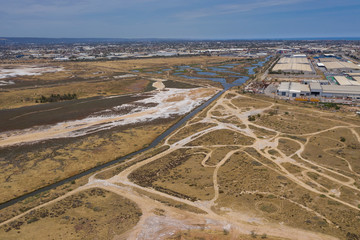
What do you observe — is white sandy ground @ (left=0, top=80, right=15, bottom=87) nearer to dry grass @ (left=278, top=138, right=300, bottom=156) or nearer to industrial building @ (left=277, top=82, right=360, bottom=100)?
industrial building @ (left=277, top=82, right=360, bottom=100)

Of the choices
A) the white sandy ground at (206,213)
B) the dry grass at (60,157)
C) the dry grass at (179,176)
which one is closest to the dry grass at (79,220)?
the white sandy ground at (206,213)

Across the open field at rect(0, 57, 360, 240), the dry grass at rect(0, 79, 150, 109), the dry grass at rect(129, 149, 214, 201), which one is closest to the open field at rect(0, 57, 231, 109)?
the dry grass at rect(0, 79, 150, 109)

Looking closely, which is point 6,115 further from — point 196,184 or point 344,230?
point 344,230

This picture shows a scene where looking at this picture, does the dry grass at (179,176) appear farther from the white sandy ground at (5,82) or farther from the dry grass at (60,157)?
the white sandy ground at (5,82)

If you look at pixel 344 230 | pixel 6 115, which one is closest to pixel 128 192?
pixel 344 230

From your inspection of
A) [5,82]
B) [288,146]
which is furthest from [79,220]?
[5,82]

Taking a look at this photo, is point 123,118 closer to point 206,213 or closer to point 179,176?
point 179,176
